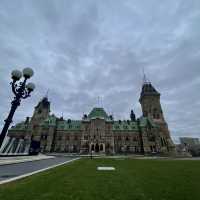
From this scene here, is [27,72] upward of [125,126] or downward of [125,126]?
downward

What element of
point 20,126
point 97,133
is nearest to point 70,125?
point 97,133

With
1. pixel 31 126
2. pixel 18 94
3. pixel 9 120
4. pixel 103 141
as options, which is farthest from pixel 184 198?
pixel 31 126

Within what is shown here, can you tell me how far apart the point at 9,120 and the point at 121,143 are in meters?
61.5

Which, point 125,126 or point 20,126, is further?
point 125,126

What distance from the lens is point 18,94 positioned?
8.87m

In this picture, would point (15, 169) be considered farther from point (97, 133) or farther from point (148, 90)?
point (148, 90)

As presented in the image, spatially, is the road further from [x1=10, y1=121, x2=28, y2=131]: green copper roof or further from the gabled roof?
the gabled roof

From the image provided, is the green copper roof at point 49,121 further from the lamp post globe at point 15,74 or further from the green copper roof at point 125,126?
the lamp post globe at point 15,74

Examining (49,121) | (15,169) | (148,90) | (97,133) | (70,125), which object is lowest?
(15,169)

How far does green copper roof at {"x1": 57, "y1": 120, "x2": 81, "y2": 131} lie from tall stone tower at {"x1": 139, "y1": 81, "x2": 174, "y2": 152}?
1531 inches

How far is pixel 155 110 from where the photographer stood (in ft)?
241

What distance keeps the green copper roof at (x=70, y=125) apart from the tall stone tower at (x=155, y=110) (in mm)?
38889

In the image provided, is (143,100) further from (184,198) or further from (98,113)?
(184,198)

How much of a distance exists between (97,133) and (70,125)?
17.1 m
